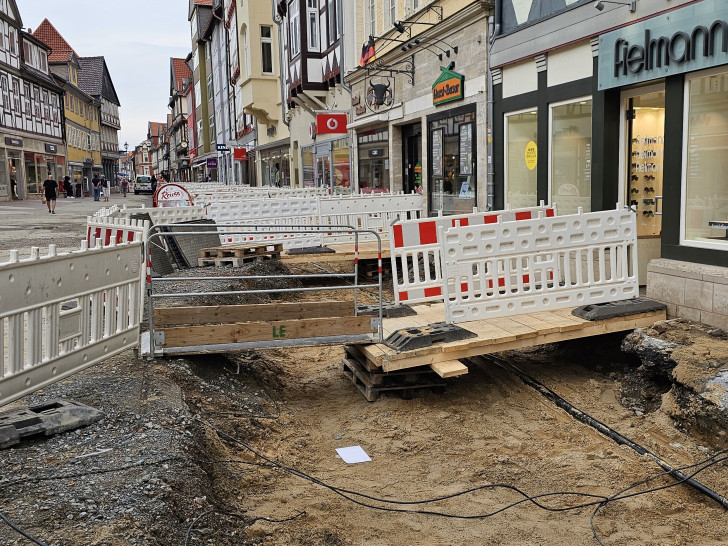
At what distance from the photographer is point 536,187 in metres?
12.1

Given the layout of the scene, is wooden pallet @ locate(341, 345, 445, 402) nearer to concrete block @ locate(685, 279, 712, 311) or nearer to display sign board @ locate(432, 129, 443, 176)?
concrete block @ locate(685, 279, 712, 311)

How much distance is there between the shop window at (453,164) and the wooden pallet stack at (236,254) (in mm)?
4254

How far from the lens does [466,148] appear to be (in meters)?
14.5

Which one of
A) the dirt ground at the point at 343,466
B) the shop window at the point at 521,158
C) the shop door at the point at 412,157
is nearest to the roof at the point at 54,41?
the shop door at the point at 412,157

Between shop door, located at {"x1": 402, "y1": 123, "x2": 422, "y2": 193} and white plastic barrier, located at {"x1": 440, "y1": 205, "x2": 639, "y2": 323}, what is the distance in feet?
32.9

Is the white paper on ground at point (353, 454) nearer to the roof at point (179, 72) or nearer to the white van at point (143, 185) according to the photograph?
the white van at point (143, 185)

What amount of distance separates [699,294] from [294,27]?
75.0 ft

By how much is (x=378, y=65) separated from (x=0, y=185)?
3388 centimetres

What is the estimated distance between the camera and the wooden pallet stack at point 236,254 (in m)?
12.7

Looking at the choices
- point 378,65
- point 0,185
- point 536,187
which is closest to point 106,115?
point 0,185

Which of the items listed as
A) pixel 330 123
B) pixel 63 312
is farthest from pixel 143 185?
pixel 63 312

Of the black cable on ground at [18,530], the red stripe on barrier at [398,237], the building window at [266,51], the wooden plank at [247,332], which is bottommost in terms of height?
the black cable on ground at [18,530]

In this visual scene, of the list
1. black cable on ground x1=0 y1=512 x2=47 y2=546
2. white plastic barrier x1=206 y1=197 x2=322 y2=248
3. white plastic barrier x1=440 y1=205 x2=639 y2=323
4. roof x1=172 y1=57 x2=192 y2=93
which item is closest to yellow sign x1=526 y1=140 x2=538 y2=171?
white plastic barrier x1=440 y1=205 x2=639 y2=323

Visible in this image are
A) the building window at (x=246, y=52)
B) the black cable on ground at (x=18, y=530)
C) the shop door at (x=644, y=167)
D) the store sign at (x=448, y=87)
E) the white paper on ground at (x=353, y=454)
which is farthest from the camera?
the building window at (x=246, y=52)
